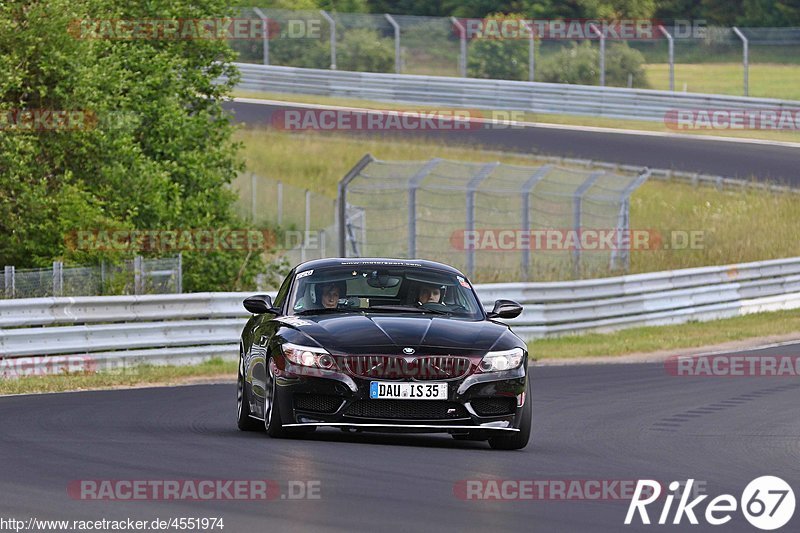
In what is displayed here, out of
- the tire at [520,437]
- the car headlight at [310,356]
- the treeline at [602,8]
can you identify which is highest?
the treeline at [602,8]

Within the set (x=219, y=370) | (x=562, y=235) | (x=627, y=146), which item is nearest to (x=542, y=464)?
(x=219, y=370)

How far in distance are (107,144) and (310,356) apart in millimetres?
15148

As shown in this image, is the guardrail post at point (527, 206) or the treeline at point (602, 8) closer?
the guardrail post at point (527, 206)

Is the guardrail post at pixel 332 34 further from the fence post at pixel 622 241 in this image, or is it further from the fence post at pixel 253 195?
the fence post at pixel 622 241

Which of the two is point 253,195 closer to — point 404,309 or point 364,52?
point 364,52

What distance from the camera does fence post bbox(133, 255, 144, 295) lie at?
21.1m

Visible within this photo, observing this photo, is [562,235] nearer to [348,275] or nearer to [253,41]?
[348,275]

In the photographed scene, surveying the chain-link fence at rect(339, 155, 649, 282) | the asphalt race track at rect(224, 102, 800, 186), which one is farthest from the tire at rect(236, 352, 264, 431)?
the asphalt race track at rect(224, 102, 800, 186)

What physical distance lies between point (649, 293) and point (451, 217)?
26.2 feet

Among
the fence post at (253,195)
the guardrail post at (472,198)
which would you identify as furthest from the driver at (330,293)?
the fence post at (253,195)

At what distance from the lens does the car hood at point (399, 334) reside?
35.6 feet

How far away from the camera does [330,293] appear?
12.1 meters

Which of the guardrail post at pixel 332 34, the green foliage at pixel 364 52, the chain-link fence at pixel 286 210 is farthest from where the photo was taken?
the green foliage at pixel 364 52

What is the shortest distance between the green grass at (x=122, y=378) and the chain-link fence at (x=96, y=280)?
1.92 m
